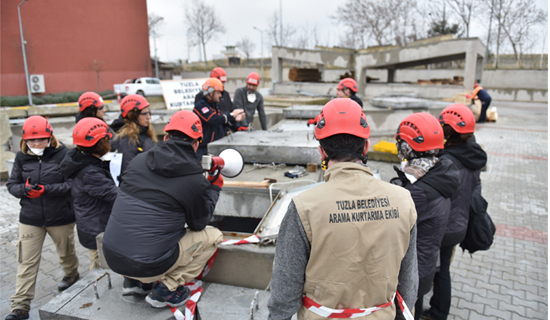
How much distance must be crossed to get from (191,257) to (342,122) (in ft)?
Result: 5.35

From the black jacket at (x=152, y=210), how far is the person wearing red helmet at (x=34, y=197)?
165 centimetres

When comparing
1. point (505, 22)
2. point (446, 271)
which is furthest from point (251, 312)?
point (505, 22)

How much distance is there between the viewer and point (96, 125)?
3.29 m

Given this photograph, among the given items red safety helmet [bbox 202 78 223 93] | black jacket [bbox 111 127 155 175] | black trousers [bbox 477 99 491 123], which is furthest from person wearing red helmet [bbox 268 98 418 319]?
black trousers [bbox 477 99 491 123]

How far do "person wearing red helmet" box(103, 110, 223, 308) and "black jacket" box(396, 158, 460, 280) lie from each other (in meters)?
1.49

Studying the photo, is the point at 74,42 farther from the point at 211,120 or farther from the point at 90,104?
the point at 211,120

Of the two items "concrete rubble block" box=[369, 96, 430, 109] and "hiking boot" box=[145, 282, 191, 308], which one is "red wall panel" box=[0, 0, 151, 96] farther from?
"hiking boot" box=[145, 282, 191, 308]

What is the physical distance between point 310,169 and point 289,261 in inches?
128

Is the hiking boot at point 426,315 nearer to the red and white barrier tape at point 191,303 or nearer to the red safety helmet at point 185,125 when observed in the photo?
the red and white barrier tape at point 191,303

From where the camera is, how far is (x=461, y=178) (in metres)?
3.13

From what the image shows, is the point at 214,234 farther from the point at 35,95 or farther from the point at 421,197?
the point at 35,95

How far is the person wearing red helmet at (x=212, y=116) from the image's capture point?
5.35 m

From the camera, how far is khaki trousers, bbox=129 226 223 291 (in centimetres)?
255

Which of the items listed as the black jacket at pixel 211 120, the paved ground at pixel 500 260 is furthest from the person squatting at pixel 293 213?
the black jacket at pixel 211 120
